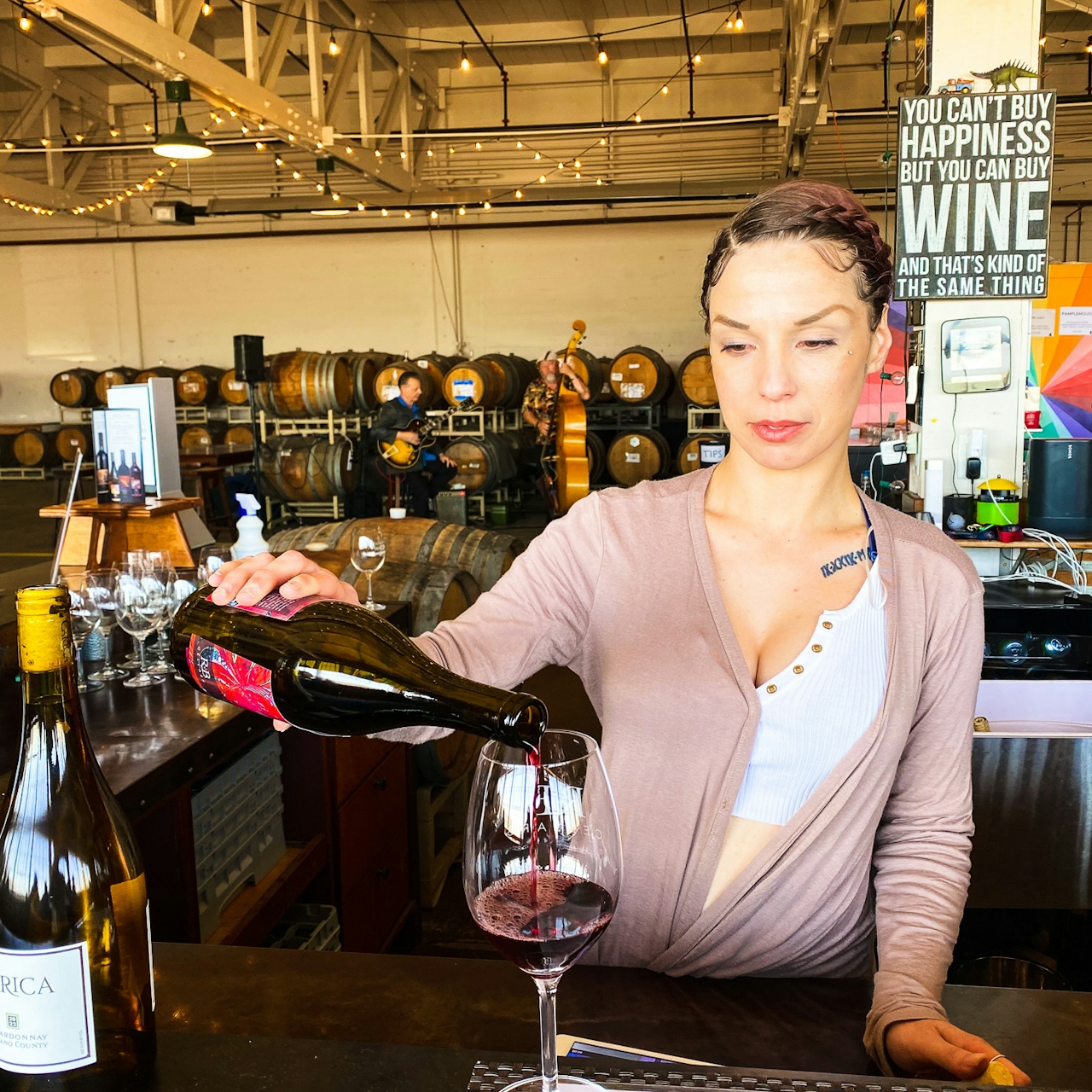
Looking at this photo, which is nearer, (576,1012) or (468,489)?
(576,1012)

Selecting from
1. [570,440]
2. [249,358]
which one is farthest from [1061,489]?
[249,358]

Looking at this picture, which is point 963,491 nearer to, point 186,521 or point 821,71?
point 186,521

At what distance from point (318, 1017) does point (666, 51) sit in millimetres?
12502

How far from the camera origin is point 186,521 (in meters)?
4.96

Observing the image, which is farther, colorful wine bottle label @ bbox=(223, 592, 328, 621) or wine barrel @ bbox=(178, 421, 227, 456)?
wine barrel @ bbox=(178, 421, 227, 456)

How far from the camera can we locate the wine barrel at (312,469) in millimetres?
9750

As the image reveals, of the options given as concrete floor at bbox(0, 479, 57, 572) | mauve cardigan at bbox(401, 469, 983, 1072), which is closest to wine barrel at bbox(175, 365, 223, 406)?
concrete floor at bbox(0, 479, 57, 572)

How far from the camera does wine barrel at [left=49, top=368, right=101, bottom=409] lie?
13234mm

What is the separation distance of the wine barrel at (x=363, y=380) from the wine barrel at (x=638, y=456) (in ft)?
8.06

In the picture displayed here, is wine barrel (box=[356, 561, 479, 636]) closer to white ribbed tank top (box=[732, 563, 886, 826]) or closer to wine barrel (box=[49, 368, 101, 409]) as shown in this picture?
white ribbed tank top (box=[732, 563, 886, 826])

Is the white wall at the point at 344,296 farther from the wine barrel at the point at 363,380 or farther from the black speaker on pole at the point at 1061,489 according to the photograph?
the black speaker on pole at the point at 1061,489

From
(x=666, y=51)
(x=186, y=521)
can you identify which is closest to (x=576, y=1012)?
(x=186, y=521)

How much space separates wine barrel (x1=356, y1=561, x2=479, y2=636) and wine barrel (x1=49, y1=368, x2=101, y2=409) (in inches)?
431

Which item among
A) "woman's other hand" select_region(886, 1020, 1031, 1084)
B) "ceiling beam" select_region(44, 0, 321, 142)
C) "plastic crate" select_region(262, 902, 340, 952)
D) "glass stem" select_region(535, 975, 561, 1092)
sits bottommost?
"plastic crate" select_region(262, 902, 340, 952)
